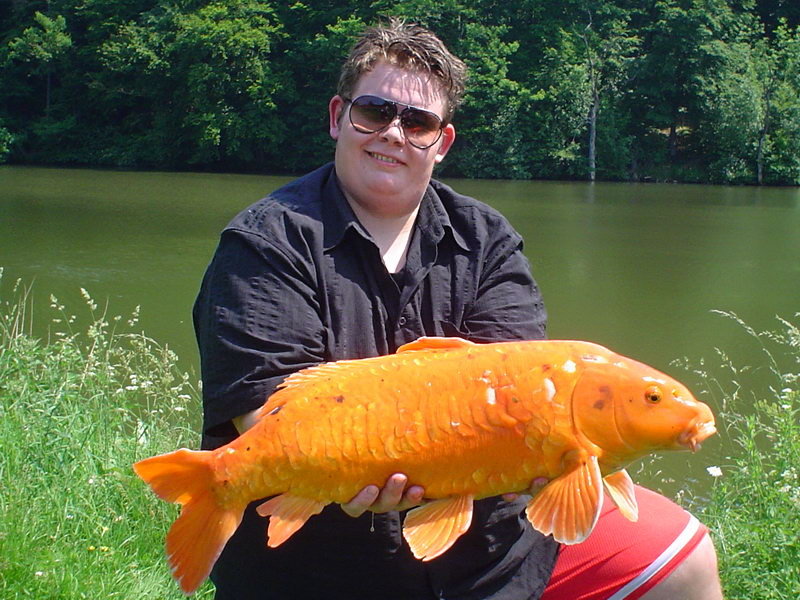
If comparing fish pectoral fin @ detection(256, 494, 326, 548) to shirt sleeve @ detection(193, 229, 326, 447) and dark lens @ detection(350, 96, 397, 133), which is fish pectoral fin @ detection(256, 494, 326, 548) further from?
dark lens @ detection(350, 96, 397, 133)

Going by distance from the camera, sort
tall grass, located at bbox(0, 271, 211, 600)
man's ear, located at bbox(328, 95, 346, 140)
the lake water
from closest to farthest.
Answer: man's ear, located at bbox(328, 95, 346, 140) < tall grass, located at bbox(0, 271, 211, 600) < the lake water

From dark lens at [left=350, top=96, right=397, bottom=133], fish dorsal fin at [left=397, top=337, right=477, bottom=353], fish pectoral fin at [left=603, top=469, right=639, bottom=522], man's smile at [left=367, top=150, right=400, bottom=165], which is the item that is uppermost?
dark lens at [left=350, top=96, right=397, bottom=133]

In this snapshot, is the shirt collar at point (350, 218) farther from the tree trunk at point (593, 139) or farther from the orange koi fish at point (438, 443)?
the tree trunk at point (593, 139)

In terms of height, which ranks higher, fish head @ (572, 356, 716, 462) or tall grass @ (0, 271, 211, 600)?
fish head @ (572, 356, 716, 462)

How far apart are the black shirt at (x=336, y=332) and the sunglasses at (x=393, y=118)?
193 millimetres

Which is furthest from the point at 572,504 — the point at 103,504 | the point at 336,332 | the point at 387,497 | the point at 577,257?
the point at 577,257

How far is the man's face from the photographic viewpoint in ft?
7.85

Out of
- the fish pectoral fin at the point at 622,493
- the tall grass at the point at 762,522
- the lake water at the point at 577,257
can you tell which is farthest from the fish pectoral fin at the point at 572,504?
the lake water at the point at 577,257

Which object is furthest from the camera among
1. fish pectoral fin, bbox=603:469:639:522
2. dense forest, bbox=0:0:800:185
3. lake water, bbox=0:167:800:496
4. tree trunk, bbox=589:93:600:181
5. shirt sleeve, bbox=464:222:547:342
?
tree trunk, bbox=589:93:600:181

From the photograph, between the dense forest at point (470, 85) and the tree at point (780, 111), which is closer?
the tree at point (780, 111)

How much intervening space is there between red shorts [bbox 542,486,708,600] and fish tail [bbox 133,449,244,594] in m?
0.92

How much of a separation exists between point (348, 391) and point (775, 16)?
146ft

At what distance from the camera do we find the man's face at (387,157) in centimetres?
239

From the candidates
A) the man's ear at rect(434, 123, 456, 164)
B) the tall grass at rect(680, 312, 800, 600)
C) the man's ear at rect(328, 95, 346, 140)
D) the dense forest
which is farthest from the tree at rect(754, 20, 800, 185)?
the man's ear at rect(328, 95, 346, 140)
